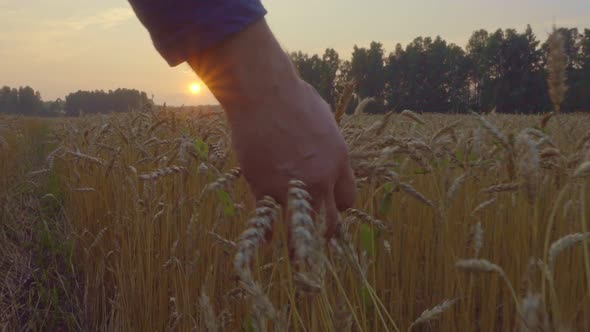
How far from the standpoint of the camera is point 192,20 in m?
0.88

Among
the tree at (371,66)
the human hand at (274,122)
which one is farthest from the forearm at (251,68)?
Result: the tree at (371,66)

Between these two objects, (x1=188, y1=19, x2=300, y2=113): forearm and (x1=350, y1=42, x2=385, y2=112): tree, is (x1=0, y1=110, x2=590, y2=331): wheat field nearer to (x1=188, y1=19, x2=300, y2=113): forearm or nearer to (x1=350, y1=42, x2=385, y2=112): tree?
(x1=188, y1=19, x2=300, y2=113): forearm

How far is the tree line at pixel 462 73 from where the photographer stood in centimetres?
4131

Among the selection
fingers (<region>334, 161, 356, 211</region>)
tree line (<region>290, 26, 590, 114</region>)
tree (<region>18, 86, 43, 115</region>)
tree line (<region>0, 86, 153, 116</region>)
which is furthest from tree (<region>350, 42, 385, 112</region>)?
fingers (<region>334, 161, 356, 211</region>)

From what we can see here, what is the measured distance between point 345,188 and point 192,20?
374mm

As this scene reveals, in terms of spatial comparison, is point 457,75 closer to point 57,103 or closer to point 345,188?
point 57,103

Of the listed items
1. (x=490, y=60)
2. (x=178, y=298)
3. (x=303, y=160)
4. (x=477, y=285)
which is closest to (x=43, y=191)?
(x=178, y=298)

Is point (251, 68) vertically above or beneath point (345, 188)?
above

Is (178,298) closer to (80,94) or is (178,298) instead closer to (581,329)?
(581,329)

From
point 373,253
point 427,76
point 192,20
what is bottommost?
point 373,253

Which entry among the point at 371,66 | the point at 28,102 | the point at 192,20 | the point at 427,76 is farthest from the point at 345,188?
the point at 28,102

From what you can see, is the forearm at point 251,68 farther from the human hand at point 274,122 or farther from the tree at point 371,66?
the tree at point 371,66

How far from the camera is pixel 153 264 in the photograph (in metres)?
1.91

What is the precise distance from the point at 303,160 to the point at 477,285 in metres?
0.94
